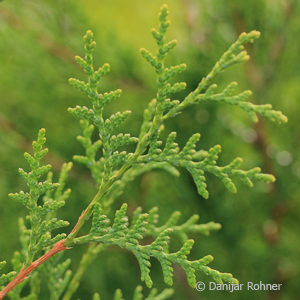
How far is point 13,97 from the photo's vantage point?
290 cm

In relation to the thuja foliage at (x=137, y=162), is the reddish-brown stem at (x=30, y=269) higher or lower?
lower

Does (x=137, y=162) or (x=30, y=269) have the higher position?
(x=137, y=162)

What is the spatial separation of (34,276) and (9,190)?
1246 millimetres

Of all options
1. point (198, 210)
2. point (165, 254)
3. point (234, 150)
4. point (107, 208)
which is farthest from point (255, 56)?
point (165, 254)

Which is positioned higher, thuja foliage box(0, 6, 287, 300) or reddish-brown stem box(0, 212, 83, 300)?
thuja foliage box(0, 6, 287, 300)

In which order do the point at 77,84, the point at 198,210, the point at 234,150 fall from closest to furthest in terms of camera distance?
the point at 77,84 < the point at 198,210 < the point at 234,150

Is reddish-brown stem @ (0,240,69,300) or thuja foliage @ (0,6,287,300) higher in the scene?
thuja foliage @ (0,6,287,300)

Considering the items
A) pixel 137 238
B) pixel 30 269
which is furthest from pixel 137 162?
pixel 30 269

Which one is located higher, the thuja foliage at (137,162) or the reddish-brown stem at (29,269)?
the thuja foliage at (137,162)

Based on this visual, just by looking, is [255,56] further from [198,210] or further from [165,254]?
[165,254]

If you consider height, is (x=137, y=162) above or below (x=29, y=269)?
above

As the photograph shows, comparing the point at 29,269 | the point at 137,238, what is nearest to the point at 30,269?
the point at 29,269

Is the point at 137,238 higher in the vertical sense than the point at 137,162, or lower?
lower

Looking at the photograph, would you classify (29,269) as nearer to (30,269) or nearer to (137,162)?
(30,269)
